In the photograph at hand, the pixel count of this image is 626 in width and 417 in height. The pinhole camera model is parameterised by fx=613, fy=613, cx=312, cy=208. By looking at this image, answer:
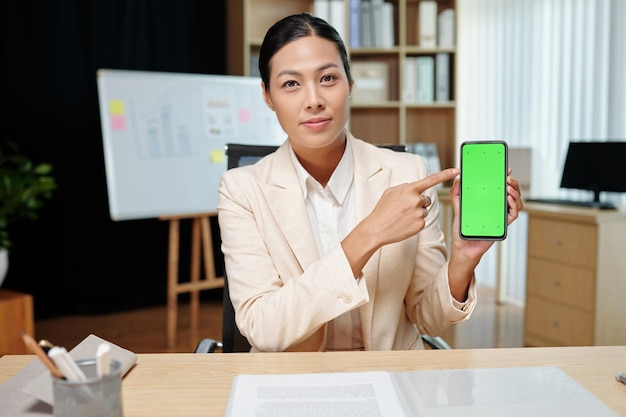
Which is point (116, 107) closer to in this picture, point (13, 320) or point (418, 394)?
point (13, 320)

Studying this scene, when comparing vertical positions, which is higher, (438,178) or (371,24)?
(371,24)

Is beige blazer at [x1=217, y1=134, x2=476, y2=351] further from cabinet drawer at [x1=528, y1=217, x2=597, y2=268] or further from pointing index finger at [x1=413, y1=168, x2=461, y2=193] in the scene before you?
cabinet drawer at [x1=528, y1=217, x2=597, y2=268]

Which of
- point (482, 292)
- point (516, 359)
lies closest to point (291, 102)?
point (516, 359)

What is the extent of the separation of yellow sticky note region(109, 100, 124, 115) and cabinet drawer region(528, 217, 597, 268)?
2.17 metres

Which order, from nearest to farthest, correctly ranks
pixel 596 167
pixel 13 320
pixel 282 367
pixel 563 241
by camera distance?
pixel 282 367
pixel 13 320
pixel 563 241
pixel 596 167

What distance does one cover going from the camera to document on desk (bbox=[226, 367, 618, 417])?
0.77m

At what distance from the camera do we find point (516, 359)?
0.97 metres

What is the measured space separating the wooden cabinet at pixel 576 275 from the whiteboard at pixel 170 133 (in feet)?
5.22

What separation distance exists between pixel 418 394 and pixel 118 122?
2.66 meters

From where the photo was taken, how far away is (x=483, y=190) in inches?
38.2

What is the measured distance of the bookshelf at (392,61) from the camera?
3.92 m

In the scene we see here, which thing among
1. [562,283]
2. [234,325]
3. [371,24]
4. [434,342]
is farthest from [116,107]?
[562,283]

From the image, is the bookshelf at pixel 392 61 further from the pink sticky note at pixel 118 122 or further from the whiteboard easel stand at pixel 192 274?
the whiteboard easel stand at pixel 192 274

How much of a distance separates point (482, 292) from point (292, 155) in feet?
11.1
